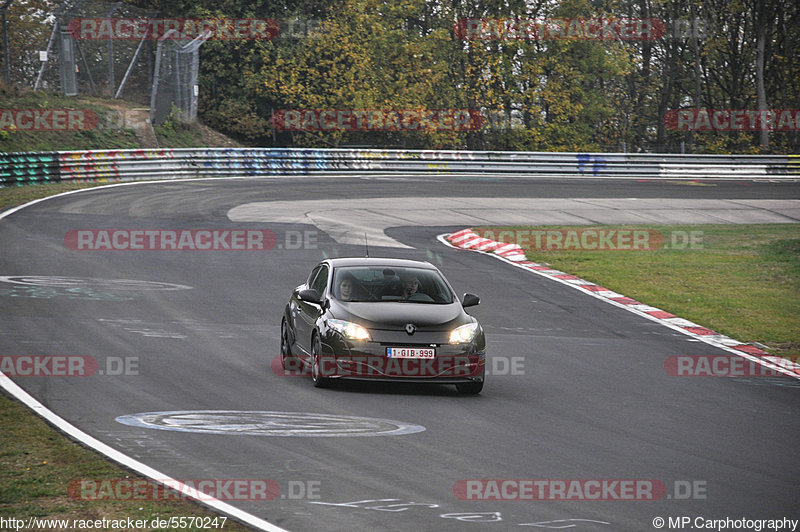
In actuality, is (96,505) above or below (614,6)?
below

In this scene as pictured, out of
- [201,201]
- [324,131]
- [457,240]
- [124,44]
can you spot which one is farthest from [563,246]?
[324,131]

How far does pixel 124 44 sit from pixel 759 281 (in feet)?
93.7

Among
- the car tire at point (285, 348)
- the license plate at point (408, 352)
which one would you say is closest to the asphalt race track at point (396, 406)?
the car tire at point (285, 348)

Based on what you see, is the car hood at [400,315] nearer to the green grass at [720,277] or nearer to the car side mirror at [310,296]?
the car side mirror at [310,296]

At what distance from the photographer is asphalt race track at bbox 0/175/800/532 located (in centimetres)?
780

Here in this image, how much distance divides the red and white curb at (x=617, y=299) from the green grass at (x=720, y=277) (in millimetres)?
280

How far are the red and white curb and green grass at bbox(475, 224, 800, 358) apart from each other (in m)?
0.28

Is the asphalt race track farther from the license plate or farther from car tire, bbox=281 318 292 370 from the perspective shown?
the license plate

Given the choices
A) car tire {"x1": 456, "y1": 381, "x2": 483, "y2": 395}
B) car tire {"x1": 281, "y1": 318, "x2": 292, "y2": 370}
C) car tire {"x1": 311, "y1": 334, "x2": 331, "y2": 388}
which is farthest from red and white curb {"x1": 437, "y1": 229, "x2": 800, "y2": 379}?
car tire {"x1": 281, "y1": 318, "x2": 292, "y2": 370}

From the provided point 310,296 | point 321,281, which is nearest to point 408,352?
point 310,296

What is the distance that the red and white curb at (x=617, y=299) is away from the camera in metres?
15.4

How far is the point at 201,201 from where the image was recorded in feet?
103

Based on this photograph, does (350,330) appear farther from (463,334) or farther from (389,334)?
(463,334)

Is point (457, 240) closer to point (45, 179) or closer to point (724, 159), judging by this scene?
point (45, 179)
